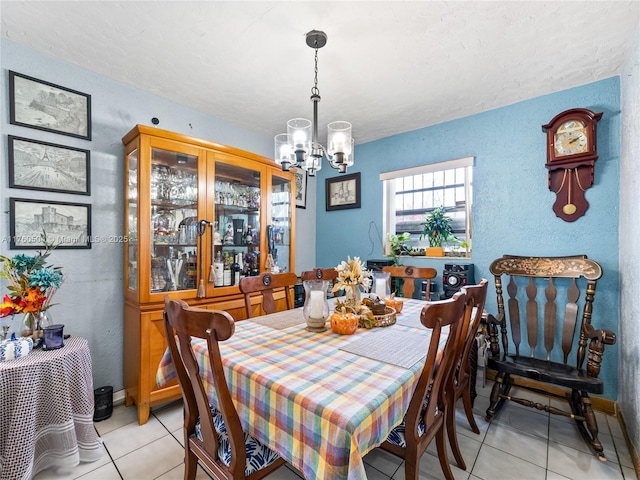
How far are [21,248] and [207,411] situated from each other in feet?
6.09

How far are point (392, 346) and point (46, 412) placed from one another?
184 cm

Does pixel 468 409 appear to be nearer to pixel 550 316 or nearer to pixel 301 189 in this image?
pixel 550 316

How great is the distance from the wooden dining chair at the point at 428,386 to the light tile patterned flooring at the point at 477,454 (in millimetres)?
567

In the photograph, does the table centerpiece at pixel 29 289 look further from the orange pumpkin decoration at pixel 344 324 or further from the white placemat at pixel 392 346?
the white placemat at pixel 392 346

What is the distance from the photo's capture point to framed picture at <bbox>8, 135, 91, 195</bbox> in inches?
75.0

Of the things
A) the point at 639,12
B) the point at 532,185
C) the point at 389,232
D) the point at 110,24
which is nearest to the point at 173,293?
the point at 110,24

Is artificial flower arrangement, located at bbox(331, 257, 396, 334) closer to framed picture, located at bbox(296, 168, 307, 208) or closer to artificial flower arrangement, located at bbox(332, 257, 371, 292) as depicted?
artificial flower arrangement, located at bbox(332, 257, 371, 292)

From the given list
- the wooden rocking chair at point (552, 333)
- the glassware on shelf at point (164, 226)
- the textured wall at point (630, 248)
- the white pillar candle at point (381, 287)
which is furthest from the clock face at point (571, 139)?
the glassware on shelf at point (164, 226)

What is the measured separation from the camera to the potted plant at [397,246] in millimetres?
3221

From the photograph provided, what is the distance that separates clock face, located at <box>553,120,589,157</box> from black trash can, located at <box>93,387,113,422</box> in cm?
388

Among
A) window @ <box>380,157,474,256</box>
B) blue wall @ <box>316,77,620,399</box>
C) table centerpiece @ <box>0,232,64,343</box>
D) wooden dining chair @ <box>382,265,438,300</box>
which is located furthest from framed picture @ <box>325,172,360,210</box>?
table centerpiece @ <box>0,232,64,343</box>

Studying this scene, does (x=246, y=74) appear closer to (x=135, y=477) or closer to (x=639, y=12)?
(x=639, y=12)

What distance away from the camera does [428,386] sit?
113 cm

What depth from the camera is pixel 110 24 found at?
1.70 metres
